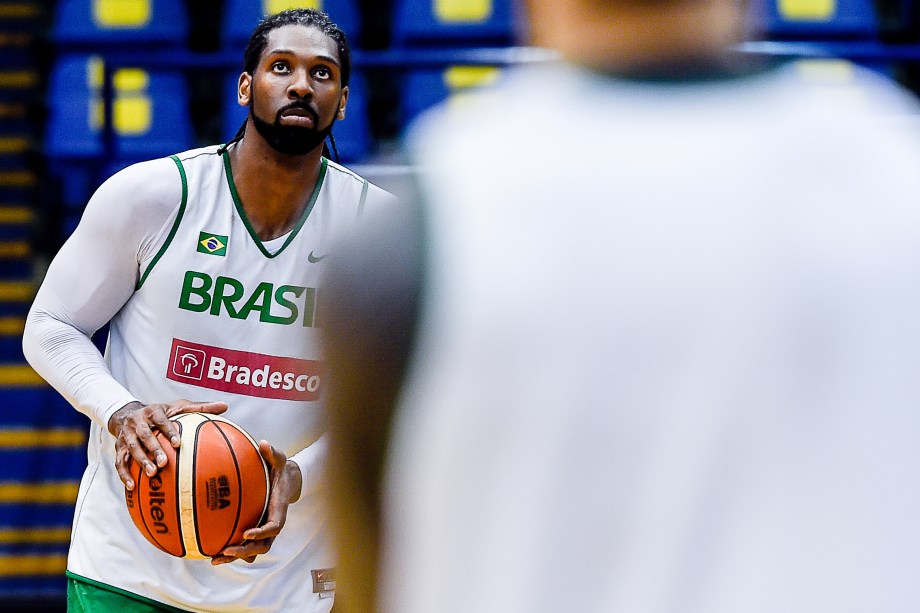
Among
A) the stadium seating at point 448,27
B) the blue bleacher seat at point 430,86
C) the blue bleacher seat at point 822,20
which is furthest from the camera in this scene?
the stadium seating at point 448,27

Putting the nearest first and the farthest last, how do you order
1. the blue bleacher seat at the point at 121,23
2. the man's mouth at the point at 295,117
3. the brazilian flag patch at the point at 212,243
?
the brazilian flag patch at the point at 212,243 < the man's mouth at the point at 295,117 < the blue bleacher seat at the point at 121,23

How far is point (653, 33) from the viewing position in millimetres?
742

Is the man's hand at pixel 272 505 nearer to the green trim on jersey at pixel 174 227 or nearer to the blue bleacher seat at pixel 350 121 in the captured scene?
the green trim on jersey at pixel 174 227

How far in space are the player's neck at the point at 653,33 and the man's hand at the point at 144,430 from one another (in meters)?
1.71

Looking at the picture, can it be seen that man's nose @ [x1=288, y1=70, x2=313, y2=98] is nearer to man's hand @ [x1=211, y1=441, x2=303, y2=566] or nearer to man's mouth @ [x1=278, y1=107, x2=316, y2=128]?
man's mouth @ [x1=278, y1=107, x2=316, y2=128]

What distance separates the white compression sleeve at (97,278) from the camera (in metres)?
2.49

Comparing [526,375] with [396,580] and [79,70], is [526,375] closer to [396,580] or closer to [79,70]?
[396,580]

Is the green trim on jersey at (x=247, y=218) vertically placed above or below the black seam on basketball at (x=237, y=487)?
above

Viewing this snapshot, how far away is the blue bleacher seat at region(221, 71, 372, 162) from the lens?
4.98m

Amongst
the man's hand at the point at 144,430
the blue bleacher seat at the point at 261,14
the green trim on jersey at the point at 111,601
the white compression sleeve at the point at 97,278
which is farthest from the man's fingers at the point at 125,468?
the blue bleacher seat at the point at 261,14

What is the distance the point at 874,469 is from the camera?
74cm

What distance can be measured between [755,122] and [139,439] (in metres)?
1.83

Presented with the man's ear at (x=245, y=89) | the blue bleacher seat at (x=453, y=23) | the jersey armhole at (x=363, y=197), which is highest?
the blue bleacher seat at (x=453, y=23)

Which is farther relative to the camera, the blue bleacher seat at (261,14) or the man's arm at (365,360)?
the blue bleacher seat at (261,14)
